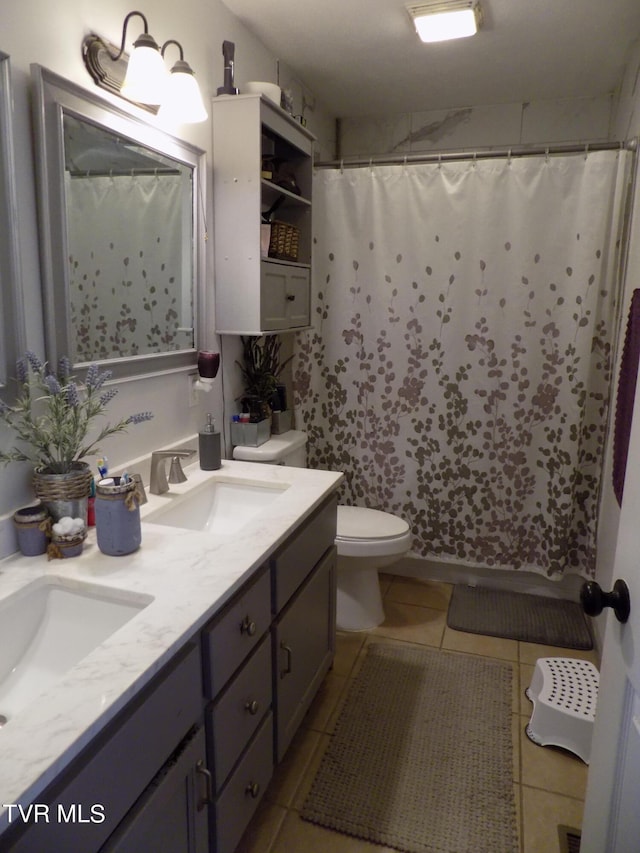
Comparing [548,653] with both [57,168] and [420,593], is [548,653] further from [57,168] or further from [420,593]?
[57,168]

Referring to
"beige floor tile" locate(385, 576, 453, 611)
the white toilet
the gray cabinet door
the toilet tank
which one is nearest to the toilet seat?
the white toilet

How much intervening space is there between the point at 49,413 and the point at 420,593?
Result: 2067 mm

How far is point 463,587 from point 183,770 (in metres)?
2.10

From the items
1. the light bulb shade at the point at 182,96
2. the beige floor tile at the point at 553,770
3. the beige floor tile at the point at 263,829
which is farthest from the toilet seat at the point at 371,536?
the light bulb shade at the point at 182,96

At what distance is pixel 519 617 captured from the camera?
264cm

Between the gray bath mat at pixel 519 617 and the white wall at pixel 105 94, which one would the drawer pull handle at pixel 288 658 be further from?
the gray bath mat at pixel 519 617

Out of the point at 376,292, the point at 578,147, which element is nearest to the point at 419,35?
the point at 578,147

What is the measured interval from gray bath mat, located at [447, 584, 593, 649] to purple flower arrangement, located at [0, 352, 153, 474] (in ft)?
6.11

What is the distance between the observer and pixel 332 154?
3244 millimetres

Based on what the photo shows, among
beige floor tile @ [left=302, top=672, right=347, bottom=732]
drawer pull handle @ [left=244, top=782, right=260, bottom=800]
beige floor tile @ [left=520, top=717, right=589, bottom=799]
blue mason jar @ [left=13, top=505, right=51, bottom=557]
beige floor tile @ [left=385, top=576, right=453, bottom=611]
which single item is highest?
blue mason jar @ [left=13, top=505, right=51, bottom=557]

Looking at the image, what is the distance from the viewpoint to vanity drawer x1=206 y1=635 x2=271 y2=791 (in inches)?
47.3

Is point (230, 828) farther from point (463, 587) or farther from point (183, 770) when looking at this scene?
point (463, 587)

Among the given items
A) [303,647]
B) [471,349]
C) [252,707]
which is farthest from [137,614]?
[471,349]

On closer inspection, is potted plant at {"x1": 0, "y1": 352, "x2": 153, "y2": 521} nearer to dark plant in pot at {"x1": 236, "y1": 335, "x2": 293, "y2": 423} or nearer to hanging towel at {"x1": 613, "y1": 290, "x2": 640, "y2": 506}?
dark plant in pot at {"x1": 236, "y1": 335, "x2": 293, "y2": 423}
